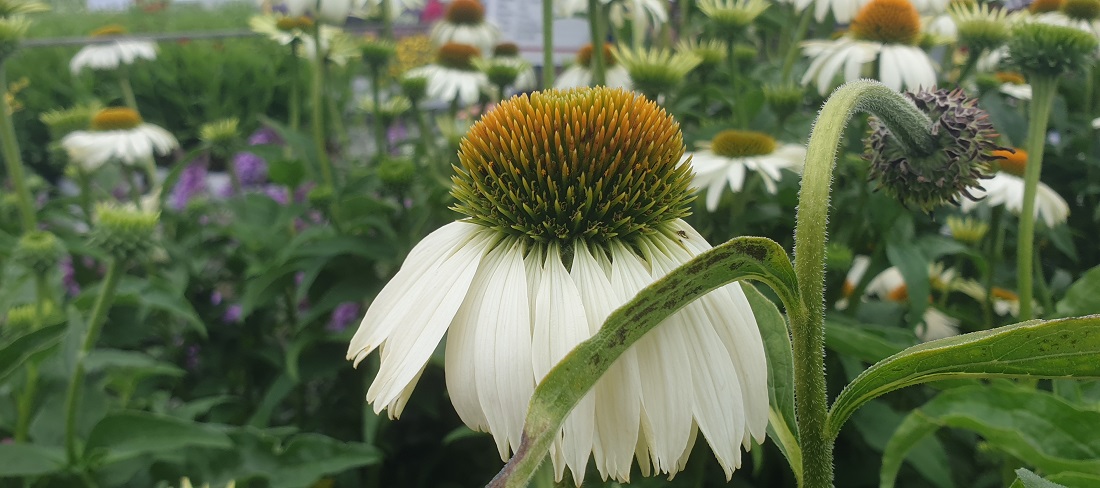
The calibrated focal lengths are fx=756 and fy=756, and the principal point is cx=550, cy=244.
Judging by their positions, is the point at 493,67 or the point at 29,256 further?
the point at 493,67

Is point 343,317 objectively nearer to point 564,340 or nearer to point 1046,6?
point 564,340

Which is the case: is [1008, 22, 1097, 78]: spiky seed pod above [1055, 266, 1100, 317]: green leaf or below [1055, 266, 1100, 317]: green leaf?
above

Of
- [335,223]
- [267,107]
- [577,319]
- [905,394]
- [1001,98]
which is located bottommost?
[267,107]

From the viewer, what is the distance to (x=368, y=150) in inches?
85.7

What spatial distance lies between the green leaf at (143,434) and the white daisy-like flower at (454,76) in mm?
814

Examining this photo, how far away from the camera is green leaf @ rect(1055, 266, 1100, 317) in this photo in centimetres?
70

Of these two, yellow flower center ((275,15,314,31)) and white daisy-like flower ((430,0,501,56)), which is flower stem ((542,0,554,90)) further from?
white daisy-like flower ((430,0,501,56))

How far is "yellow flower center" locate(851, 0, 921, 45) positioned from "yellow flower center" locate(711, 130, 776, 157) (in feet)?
0.88

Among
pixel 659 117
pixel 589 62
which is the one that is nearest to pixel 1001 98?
pixel 589 62

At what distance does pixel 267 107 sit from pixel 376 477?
8.59 ft

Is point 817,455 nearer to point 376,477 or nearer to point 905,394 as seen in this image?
point 905,394

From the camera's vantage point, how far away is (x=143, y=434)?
779 millimetres

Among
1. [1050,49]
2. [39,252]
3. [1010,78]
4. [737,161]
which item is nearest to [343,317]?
[39,252]

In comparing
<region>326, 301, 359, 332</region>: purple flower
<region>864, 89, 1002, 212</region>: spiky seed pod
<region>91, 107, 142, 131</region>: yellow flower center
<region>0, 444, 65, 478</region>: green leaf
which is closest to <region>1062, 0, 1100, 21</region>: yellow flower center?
<region>864, 89, 1002, 212</region>: spiky seed pod
